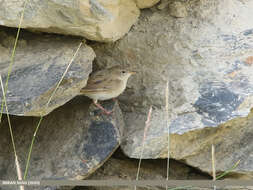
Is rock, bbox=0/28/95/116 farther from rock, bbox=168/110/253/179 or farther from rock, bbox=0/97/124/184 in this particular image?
rock, bbox=168/110/253/179

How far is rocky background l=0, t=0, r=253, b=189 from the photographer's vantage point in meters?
4.18

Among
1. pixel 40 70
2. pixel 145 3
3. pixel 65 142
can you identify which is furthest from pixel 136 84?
pixel 40 70

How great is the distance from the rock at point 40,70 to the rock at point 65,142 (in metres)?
0.65

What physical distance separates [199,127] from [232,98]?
47 centimetres

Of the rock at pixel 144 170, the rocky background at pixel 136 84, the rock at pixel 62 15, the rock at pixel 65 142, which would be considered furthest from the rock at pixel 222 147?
the rock at pixel 62 15

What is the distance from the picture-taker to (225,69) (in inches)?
191

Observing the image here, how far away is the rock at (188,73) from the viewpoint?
183 inches

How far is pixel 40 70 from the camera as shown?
13.8 ft

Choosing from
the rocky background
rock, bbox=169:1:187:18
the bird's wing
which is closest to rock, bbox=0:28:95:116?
the rocky background

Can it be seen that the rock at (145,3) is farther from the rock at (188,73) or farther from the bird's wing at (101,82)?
the bird's wing at (101,82)

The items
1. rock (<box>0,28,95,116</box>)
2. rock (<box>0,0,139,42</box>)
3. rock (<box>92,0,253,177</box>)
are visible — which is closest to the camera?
rock (<box>0,28,95,116</box>)

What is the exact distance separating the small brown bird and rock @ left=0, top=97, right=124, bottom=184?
15 centimetres

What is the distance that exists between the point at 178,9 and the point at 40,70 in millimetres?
1833

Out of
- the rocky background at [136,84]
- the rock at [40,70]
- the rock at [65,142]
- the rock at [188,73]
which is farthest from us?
the rock at [188,73]
